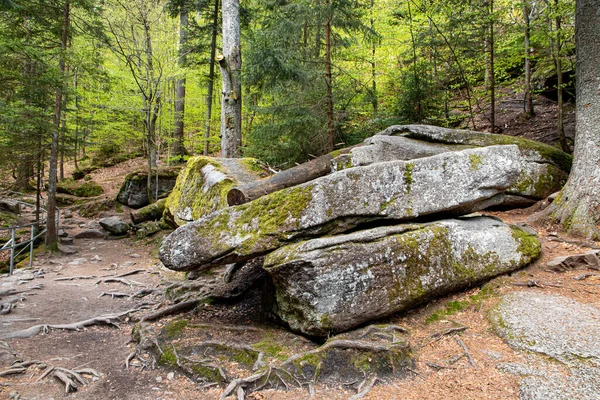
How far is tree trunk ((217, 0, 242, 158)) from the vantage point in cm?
1022

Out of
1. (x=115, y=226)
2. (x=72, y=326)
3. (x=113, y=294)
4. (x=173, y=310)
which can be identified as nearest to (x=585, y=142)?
(x=173, y=310)

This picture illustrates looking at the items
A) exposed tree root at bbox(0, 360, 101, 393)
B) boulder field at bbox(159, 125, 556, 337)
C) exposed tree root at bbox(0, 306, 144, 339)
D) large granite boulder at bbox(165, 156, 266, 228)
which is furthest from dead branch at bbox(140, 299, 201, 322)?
large granite boulder at bbox(165, 156, 266, 228)

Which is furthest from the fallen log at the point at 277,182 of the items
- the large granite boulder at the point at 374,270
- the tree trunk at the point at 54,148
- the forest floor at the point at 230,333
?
the tree trunk at the point at 54,148

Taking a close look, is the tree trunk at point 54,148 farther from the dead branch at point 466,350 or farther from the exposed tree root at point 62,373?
the dead branch at point 466,350

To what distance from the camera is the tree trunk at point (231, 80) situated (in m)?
10.2

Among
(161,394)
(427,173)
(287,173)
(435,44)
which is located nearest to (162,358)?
(161,394)

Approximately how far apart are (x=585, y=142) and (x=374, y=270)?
4.75 meters

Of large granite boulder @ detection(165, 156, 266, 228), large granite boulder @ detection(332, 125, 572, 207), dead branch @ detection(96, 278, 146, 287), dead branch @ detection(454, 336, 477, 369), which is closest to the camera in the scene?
dead branch @ detection(454, 336, 477, 369)

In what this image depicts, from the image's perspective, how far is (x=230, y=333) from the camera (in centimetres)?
472

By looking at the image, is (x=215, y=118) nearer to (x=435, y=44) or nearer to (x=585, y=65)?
(x=435, y=44)

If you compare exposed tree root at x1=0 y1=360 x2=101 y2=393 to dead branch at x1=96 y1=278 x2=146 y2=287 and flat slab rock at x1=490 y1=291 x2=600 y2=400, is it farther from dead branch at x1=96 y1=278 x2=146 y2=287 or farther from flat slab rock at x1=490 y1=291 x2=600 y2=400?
flat slab rock at x1=490 y1=291 x2=600 y2=400

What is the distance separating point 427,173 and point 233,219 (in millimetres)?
2689

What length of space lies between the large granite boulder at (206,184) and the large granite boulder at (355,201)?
2006 mm

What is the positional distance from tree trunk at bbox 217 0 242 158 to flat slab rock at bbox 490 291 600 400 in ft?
27.2
